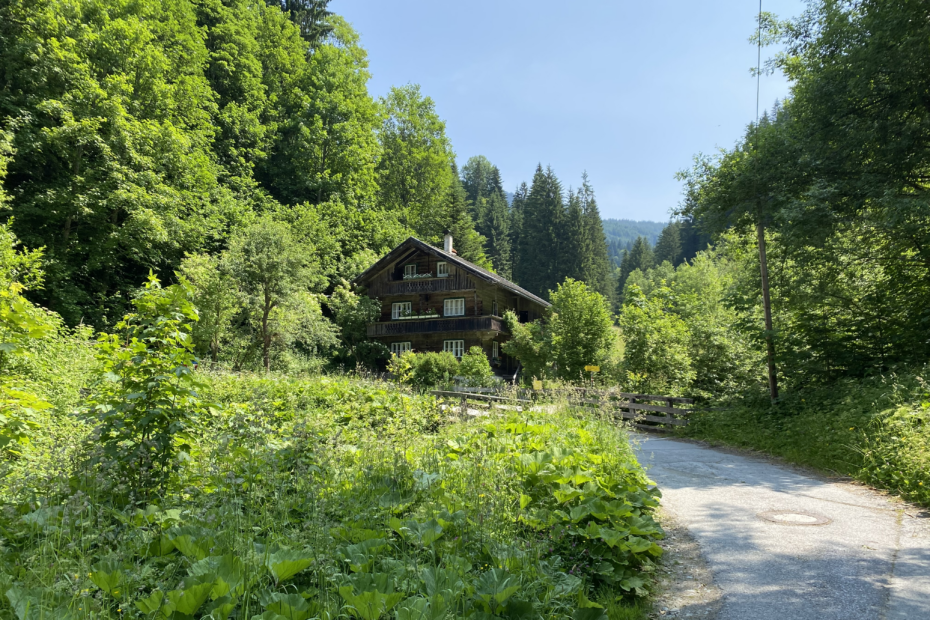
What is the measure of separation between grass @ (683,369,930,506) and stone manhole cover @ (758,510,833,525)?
164cm

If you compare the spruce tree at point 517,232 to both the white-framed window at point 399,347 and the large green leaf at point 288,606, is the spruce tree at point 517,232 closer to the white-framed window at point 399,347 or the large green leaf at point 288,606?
the white-framed window at point 399,347

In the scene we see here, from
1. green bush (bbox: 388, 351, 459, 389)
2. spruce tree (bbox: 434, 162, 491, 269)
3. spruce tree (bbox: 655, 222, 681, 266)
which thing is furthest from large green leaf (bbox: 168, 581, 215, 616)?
spruce tree (bbox: 655, 222, 681, 266)

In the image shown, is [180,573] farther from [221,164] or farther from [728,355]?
[221,164]

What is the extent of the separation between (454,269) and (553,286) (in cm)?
2445

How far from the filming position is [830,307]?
11.8 m

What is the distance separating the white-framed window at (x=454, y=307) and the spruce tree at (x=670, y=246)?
52.3 metres

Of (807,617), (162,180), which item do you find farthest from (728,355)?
(162,180)

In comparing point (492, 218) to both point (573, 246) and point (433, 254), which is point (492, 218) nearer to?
point (573, 246)

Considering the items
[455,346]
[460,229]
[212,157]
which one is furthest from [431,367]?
[460,229]

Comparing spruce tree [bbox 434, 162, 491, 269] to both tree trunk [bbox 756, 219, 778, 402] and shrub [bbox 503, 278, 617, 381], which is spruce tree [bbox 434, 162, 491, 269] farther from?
tree trunk [bbox 756, 219, 778, 402]

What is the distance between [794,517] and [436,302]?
89.5 feet

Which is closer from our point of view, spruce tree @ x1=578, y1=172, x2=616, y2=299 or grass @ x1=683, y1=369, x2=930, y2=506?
grass @ x1=683, y1=369, x2=930, y2=506

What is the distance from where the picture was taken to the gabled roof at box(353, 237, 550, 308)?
2916 centimetres

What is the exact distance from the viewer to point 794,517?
17.1 ft
